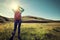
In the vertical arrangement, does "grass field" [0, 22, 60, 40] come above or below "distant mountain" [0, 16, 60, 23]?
below

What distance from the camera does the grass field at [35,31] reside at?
2.58 m

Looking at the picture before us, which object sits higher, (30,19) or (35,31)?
(30,19)

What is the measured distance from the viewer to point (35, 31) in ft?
8.59

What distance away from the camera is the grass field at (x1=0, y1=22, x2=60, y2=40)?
2.58m

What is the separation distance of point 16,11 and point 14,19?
0.14 metres

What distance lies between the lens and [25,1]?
8.82 feet

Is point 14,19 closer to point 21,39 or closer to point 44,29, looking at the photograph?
point 21,39

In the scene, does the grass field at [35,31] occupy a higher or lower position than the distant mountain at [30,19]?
lower

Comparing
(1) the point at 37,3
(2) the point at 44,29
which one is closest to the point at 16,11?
(1) the point at 37,3

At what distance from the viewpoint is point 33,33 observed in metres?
2.60

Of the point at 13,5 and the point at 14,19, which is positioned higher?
the point at 13,5

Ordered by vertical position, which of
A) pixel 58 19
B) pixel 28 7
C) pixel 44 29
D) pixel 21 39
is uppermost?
pixel 28 7

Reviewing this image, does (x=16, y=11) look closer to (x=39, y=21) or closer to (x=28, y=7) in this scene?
(x=28, y=7)

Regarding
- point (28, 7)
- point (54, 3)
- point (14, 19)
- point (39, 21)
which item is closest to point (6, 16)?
point (14, 19)
